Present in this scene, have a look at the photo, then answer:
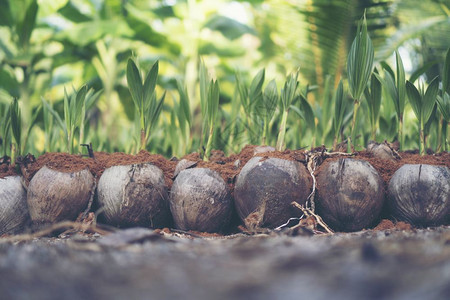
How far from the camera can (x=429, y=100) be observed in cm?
154

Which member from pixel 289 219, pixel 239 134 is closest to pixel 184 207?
pixel 289 219

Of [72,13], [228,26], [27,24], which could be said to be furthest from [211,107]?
[72,13]

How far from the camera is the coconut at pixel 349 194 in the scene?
1.35 m

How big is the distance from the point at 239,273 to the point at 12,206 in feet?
4.15

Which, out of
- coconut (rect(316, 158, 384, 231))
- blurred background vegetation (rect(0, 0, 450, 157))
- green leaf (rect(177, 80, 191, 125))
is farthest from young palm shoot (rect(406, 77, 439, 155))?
blurred background vegetation (rect(0, 0, 450, 157))

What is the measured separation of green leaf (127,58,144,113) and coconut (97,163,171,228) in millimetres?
335

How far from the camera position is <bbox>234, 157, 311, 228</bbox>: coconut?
1349 millimetres

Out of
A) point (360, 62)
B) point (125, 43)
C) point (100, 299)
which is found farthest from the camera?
point (125, 43)

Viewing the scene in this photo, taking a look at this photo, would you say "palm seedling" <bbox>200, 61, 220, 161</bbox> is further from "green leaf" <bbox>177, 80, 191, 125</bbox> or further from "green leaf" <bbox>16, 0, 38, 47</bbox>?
"green leaf" <bbox>16, 0, 38, 47</bbox>

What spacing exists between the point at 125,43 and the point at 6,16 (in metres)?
1.77

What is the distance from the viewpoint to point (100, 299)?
0.53m

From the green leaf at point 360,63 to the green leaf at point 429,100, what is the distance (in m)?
0.24

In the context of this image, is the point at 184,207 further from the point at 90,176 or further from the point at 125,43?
the point at 125,43

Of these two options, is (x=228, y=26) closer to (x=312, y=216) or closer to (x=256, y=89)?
(x=256, y=89)
